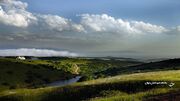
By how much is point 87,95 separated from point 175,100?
148 feet

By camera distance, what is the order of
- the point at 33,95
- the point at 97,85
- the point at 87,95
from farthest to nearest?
1. the point at 33,95
2. the point at 97,85
3. the point at 87,95

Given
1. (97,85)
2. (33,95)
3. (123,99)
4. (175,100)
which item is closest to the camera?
(175,100)

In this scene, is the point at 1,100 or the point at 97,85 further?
the point at 1,100

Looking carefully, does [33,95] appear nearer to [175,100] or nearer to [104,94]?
[104,94]

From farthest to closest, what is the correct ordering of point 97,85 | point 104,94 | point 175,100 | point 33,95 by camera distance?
point 33,95, point 97,85, point 104,94, point 175,100

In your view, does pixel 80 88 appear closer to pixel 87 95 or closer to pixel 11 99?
pixel 87 95

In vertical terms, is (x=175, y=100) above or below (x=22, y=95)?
above

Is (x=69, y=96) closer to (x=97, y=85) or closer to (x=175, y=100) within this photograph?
(x=97, y=85)

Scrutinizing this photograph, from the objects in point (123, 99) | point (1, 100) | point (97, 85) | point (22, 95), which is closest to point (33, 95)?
point (22, 95)

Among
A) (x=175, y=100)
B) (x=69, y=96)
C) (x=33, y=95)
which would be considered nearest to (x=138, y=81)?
(x=69, y=96)

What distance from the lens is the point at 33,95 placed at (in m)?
90.8

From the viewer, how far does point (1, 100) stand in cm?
9462

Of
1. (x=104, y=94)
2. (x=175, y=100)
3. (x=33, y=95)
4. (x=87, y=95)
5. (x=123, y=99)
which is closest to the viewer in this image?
(x=175, y=100)

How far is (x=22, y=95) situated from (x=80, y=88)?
18.1 metres
